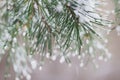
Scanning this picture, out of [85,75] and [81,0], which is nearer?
[81,0]

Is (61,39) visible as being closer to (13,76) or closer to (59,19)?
(59,19)

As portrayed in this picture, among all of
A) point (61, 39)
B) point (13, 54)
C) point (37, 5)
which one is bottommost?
point (13, 54)

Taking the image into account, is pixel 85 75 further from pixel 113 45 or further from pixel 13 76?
pixel 13 76

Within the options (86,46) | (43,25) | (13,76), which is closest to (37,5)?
(43,25)

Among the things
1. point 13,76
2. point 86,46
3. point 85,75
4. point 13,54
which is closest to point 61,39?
point 86,46

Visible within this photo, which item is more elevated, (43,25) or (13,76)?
(43,25)

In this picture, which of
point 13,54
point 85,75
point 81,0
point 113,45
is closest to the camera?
point 81,0

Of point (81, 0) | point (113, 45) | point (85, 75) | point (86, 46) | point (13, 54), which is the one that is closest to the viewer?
point (81, 0)

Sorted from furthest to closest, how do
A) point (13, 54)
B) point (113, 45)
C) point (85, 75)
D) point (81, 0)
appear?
point (113, 45) < point (85, 75) < point (13, 54) < point (81, 0)

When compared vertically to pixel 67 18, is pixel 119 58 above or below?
below
